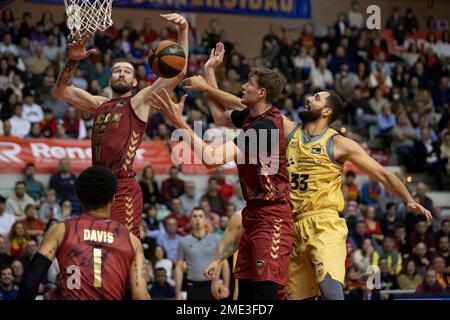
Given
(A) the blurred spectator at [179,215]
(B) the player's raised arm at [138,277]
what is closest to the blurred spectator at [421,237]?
(A) the blurred spectator at [179,215]

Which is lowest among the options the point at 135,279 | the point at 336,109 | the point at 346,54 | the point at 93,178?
the point at 135,279

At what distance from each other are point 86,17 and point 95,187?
3.06m

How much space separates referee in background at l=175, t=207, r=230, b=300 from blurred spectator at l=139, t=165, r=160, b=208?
272cm

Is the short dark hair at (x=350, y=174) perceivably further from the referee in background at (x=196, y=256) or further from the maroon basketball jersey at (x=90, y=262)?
Answer: the maroon basketball jersey at (x=90, y=262)

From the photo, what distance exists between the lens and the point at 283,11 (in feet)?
75.5

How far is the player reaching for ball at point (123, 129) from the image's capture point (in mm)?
8070

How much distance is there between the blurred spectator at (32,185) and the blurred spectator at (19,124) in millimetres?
956

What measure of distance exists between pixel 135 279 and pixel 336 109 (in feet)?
10.3

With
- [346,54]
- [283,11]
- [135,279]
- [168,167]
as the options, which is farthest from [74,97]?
[283,11]

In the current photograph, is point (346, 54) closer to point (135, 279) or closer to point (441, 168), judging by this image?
point (441, 168)

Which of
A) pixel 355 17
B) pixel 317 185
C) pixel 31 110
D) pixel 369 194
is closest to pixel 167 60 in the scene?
pixel 317 185

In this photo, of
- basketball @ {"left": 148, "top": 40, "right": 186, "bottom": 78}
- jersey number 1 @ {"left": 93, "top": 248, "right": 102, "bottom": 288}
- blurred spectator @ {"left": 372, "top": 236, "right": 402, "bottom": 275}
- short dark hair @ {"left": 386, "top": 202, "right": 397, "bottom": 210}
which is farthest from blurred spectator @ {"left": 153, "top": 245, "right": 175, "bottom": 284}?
jersey number 1 @ {"left": 93, "top": 248, "right": 102, "bottom": 288}

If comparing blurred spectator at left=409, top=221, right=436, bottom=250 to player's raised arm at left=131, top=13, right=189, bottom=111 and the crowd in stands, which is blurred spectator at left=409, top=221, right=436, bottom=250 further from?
player's raised arm at left=131, top=13, right=189, bottom=111

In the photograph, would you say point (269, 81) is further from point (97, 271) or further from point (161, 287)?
point (161, 287)
